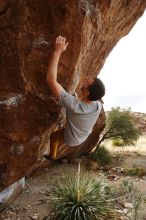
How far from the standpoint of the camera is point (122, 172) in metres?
21.4

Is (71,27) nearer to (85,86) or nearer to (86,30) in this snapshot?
(86,30)

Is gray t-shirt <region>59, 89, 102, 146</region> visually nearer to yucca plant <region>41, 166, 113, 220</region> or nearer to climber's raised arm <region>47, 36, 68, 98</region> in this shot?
climber's raised arm <region>47, 36, 68, 98</region>

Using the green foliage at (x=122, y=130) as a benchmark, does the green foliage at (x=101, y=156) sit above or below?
below

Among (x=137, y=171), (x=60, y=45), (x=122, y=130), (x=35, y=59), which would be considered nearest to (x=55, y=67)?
(x=60, y=45)

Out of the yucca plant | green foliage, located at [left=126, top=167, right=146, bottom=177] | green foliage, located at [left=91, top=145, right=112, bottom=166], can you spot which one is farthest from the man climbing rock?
green foliage, located at [left=91, top=145, right=112, bottom=166]

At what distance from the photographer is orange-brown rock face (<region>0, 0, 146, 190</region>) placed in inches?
298

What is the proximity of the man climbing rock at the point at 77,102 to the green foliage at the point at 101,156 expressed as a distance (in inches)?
597

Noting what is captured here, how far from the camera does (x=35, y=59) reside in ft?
26.1

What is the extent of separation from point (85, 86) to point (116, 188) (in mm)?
11471

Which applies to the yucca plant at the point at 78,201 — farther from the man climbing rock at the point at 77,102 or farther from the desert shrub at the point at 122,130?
the desert shrub at the point at 122,130

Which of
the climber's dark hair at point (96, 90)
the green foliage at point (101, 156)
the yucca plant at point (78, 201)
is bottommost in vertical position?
the yucca plant at point (78, 201)

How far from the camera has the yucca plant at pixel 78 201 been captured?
12945 mm

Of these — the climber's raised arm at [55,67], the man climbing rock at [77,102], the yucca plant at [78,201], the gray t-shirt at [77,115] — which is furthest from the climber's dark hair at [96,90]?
the yucca plant at [78,201]

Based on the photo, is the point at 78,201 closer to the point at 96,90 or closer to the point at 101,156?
the point at 96,90
